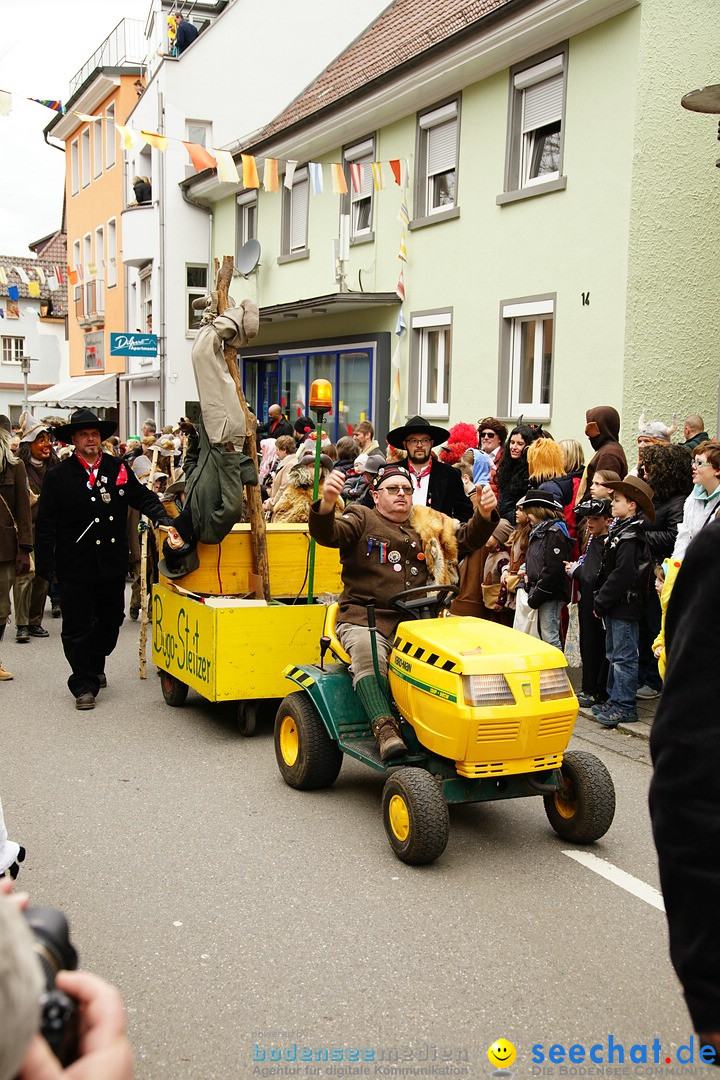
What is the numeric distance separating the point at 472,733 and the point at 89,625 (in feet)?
14.0

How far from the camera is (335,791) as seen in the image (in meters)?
5.92

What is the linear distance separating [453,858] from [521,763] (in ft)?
1.91

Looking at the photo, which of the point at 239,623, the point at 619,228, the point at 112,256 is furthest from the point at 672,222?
the point at 112,256

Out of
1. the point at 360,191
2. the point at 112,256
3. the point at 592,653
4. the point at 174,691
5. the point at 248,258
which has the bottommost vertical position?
the point at 174,691

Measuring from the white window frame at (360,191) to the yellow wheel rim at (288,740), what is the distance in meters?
13.6

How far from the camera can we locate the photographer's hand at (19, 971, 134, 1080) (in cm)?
131

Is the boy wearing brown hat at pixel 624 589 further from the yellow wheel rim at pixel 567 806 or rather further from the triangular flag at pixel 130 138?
the triangular flag at pixel 130 138

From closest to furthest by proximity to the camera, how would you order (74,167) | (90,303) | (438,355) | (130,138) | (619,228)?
1. (619,228)
2. (130,138)
3. (438,355)
4. (90,303)
5. (74,167)

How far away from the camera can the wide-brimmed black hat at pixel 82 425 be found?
7867 mm

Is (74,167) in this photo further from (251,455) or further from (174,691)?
(174,691)

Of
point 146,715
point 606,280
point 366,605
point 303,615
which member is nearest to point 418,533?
point 366,605

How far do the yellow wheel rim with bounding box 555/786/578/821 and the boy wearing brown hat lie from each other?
7.65 ft

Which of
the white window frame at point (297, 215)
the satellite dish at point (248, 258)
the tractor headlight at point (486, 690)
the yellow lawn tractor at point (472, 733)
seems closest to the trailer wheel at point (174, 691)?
the yellow lawn tractor at point (472, 733)

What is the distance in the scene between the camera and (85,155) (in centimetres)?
3672
